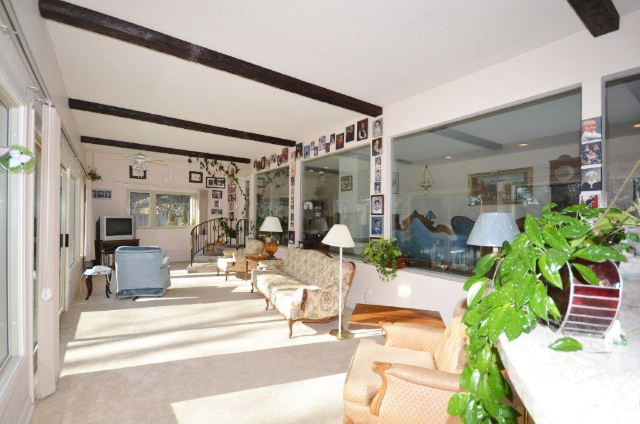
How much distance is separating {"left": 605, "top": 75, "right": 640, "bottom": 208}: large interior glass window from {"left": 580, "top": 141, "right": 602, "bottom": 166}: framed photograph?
0.27ft

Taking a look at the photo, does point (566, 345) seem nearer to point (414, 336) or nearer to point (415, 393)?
point (415, 393)

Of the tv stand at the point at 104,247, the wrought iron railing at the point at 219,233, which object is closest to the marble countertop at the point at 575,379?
the wrought iron railing at the point at 219,233

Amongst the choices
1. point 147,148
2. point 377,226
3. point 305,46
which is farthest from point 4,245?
point 147,148

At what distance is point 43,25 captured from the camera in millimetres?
2695

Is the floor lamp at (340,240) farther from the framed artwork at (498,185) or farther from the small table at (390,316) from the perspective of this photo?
the framed artwork at (498,185)

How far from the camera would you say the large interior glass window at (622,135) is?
245 centimetres

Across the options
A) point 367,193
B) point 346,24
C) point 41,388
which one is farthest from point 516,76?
point 41,388

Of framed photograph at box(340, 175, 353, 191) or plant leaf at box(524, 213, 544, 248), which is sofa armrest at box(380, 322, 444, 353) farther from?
framed photograph at box(340, 175, 353, 191)

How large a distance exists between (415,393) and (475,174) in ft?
8.59

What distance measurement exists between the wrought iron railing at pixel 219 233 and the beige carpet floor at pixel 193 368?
4525 mm

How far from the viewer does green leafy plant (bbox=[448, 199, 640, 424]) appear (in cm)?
82

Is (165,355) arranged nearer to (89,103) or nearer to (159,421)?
(159,421)

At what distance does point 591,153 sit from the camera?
2.57 m

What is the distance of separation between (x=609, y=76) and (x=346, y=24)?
2099 mm
